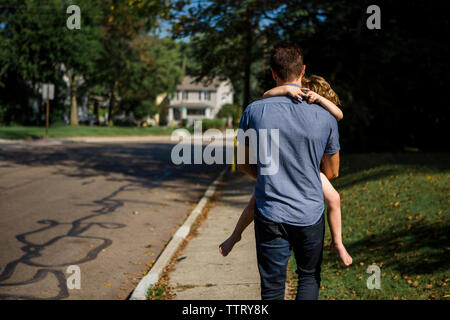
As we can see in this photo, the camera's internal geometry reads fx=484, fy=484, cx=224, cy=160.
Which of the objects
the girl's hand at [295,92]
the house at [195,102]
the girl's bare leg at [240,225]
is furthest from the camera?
the house at [195,102]

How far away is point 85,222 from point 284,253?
21.0ft

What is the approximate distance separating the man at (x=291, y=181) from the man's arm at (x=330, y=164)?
1 cm

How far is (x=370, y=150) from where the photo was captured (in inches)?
671

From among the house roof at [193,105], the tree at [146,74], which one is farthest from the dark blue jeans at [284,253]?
the house roof at [193,105]

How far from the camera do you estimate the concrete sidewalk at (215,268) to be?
5.38 metres

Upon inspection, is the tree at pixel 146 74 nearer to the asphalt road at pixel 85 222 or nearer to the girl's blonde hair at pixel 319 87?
the asphalt road at pixel 85 222

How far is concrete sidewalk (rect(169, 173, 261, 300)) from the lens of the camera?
5383 millimetres

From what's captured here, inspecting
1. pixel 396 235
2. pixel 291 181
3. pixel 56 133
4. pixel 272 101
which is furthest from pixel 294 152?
pixel 56 133

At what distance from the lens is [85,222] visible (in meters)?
8.81

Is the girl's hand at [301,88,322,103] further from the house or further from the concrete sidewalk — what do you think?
the house

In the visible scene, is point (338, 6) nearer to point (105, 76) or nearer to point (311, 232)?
point (311, 232)

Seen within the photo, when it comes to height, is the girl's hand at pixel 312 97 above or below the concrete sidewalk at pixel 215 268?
above

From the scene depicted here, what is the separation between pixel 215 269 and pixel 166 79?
51.2m
